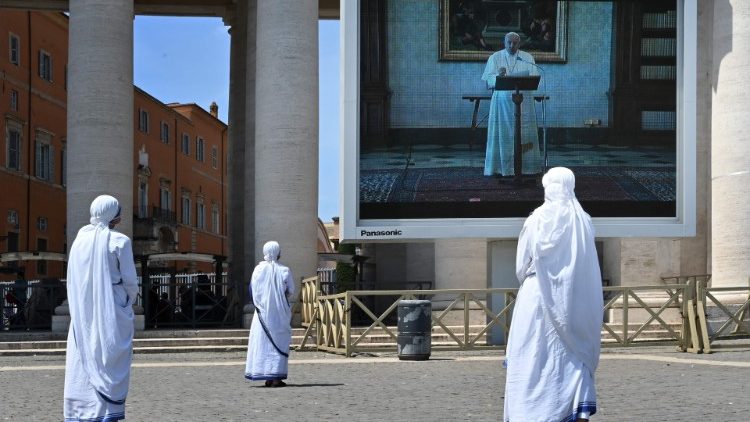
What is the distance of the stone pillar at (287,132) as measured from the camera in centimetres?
3125

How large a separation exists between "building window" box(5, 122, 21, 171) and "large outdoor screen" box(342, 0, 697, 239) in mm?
29855

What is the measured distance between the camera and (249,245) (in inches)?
1484

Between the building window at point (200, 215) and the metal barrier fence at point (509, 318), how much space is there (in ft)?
169

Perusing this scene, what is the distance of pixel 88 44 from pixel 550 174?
76.0ft

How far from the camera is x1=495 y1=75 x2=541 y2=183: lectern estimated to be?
2586 cm

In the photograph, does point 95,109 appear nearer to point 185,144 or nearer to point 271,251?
point 271,251

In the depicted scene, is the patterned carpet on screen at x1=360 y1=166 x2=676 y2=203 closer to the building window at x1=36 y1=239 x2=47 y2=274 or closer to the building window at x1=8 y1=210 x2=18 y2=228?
the building window at x1=8 y1=210 x2=18 y2=228

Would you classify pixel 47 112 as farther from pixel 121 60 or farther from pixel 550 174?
pixel 550 174

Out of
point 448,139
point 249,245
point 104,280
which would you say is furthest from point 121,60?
point 104,280

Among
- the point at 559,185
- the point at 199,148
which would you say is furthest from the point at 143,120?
the point at 559,185

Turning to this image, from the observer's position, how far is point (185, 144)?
77.2 metres

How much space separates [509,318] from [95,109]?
11125 mm

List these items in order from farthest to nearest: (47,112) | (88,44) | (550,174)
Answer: (47,112), (88,44), (550,174)

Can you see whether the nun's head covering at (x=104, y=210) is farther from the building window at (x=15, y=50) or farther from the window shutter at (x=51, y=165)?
the window shutter at (x=51, y=165)
